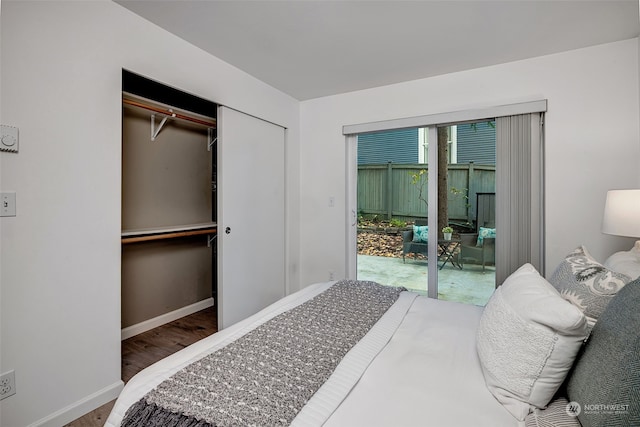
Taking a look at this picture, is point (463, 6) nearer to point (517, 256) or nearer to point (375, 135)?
point (375, 135)

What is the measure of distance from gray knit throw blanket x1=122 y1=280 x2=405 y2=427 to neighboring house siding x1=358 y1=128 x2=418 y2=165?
2166 millimetres

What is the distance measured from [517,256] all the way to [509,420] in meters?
2.12

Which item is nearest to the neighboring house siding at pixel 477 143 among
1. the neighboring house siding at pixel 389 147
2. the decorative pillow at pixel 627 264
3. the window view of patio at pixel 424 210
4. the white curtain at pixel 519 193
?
the window view of patio at pixel 424 210

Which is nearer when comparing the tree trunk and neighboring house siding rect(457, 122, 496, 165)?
neighboring house siding rect(457, 122, 496, 165)

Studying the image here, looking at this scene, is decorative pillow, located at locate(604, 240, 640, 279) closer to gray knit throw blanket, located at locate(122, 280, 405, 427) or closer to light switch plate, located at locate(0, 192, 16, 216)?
gray knit throw blanket, located at locate(122, 280, 405, 427)

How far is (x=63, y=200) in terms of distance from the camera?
5.59ft

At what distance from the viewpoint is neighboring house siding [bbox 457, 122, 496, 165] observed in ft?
9.34

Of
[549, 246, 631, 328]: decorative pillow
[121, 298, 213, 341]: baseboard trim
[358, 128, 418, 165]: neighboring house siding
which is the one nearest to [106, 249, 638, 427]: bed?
[549, 246, 631, 328]: decorative pillow

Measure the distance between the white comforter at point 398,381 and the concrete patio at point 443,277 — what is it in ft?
5.30

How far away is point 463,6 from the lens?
6.35 feet

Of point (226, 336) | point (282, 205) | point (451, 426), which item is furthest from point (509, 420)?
point (282, 205)

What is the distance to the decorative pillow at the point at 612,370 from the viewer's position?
67 centimetres

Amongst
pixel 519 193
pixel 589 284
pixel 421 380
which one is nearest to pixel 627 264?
pixel 589 284

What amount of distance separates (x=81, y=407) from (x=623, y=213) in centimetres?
335
